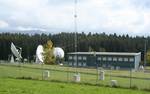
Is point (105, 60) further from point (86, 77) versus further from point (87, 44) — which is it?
point (86, 77)

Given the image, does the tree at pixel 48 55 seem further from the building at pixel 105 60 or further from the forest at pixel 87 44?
the forest at pixel 87 44

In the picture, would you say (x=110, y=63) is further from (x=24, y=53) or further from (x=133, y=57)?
(x=24, y=53)

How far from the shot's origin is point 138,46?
17200 centimetres

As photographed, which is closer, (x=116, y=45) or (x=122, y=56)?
(x=122, y=56)

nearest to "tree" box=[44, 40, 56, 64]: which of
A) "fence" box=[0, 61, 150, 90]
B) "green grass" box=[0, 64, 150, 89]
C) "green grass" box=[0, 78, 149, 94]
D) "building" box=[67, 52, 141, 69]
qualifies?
"building" box=[67, 52, 141, 69]

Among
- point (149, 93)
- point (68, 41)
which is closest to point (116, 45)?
point (68, 41)

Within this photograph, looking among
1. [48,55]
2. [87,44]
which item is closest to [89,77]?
[48,55]

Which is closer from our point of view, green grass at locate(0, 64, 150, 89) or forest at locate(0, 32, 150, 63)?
green grass at locate(0, 64, 150, 89)

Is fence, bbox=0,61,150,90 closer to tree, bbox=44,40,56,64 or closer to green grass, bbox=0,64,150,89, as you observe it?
green grass, bbox=0,64,150,89

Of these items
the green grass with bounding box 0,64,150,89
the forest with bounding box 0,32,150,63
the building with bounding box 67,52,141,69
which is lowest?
the green grass with bounding box 0,64,150,89

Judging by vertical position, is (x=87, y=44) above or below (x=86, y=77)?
above

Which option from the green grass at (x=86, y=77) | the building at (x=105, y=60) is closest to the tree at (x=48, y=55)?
the building at (x=105, y=60)

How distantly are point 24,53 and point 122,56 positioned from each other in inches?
2162

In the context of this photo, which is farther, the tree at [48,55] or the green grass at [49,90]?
the tree at [48,55]
